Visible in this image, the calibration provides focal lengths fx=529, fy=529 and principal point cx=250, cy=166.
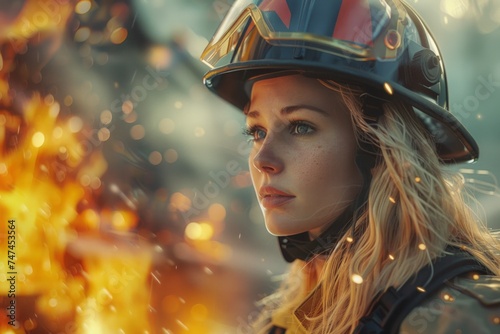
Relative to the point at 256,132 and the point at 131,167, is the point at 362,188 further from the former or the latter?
the point at 131,167

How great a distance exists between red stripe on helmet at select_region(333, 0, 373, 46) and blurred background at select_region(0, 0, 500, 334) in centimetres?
152

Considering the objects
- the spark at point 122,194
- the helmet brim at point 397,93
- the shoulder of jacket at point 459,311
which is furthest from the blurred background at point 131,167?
the shoulder of jacket at point 459,311

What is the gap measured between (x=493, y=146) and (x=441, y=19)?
60 centimetres

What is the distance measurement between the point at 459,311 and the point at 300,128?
555 mm

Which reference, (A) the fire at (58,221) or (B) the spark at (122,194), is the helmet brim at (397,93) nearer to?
(A) the fire at (58,221)

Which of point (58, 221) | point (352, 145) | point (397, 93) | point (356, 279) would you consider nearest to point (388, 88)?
point (397, 93)

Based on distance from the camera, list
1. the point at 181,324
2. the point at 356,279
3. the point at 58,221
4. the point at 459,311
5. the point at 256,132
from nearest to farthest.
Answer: the point at 459,311 < the point at 356,279 < the point at 256,132 < the point at 58,221 < the point at 181,324

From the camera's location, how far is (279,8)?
4.44 ft

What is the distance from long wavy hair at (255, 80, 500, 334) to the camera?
116cm

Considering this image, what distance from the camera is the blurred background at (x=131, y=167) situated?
2.74m

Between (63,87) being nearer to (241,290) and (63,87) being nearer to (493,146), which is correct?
(241,290)

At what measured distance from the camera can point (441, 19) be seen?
2.27 metres

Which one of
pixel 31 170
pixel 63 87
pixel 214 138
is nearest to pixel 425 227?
pixel 214 138

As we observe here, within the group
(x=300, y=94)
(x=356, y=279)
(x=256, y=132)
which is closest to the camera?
(x=356, y=279)
